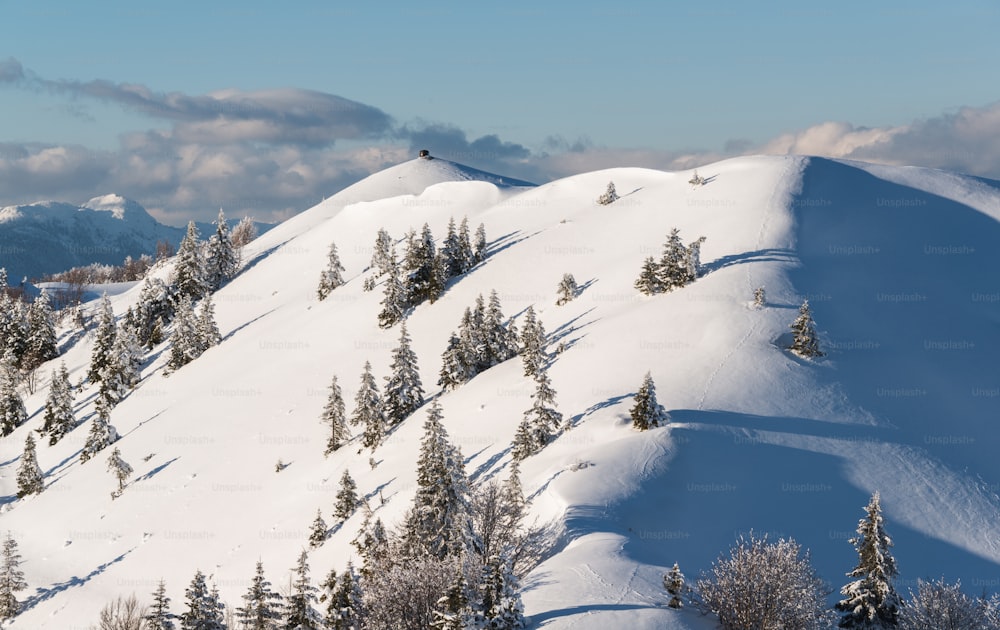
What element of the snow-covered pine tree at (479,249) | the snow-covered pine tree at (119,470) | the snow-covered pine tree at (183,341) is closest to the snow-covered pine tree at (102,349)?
the snow-covered pine tree at (183,341)

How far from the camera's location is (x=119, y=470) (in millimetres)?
69750

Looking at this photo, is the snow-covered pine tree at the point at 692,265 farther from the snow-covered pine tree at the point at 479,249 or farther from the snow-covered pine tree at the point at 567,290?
the snow-covered pine tree at the point at 479,249

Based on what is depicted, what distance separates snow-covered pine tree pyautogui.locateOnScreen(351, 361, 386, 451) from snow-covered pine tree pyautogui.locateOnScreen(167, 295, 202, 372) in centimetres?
4189

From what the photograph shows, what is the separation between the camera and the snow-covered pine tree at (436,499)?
36031 mm

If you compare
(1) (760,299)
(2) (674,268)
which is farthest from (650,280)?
(1) (760,299)

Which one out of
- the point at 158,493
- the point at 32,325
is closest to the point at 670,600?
the point at 158,493

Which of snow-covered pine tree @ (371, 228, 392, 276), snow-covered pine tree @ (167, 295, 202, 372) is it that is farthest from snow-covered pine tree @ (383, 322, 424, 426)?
snow-covered pine tree @ (167, 295, 202, 372)

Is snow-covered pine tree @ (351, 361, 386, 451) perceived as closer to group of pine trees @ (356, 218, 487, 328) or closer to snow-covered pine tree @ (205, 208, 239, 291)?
group of pine trees @ (356, 218, 487, 328)

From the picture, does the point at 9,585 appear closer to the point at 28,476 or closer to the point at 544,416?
the point at 28,476

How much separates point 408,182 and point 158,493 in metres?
130

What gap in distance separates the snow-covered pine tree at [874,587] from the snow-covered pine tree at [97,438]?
76.3m

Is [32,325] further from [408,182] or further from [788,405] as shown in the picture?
[788,405]

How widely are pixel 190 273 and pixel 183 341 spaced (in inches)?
987

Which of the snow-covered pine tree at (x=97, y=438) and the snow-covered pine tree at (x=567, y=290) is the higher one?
the snow-covered pine tree at (x=567, y=290)
